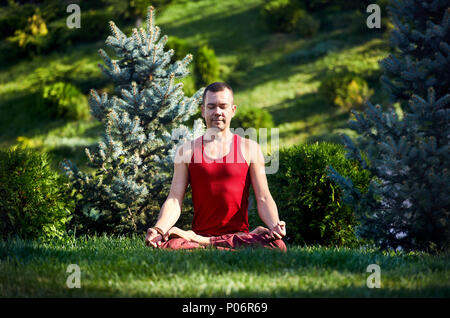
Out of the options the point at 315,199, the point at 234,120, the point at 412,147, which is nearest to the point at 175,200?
the point at 315,199

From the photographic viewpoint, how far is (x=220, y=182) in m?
5.06

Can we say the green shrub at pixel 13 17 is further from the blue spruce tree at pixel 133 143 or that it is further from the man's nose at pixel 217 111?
the man's nose at pixel 217 111

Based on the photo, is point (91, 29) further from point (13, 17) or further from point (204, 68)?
point (204, 68)

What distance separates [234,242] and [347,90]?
12255 mm

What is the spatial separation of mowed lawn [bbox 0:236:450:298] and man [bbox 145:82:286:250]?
342 mm

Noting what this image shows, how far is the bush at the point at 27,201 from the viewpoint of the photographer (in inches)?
242

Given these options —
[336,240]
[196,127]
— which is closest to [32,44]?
[196,127]

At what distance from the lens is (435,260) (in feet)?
15.6

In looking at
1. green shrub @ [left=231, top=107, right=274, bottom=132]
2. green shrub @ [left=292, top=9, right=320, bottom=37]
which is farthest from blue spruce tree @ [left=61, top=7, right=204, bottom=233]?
green shrub @ [left=292, top=9, right=320, bottom=37]

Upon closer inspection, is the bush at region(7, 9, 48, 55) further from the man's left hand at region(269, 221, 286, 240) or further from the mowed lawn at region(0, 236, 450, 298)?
the man's left hand at region(269, 221, 286, 240)

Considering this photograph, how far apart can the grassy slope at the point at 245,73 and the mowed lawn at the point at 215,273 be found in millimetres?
8811

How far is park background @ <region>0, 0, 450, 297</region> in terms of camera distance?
13.3ft
